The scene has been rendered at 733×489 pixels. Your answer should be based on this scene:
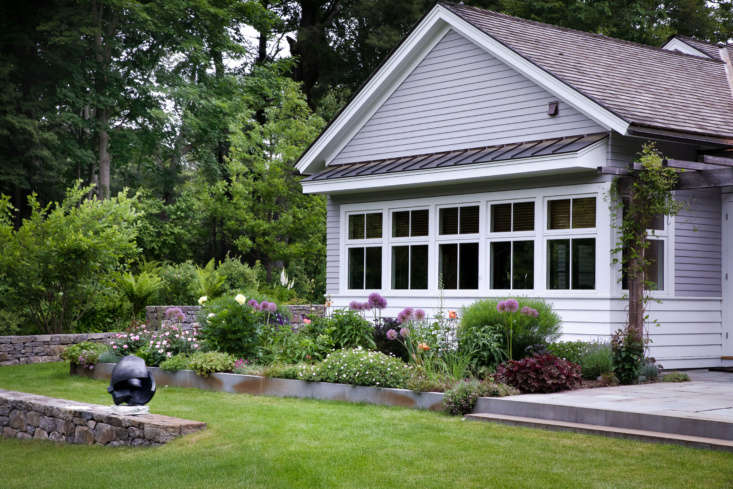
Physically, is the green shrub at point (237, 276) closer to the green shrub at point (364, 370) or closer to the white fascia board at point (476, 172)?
the white fascia board at point (476, 172)

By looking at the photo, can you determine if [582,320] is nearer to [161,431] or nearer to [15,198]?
[161,431]

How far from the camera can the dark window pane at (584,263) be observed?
11.4 meters

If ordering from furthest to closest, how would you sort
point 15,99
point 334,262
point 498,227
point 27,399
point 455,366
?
point 15,99
point 334,262
point 498,227
point 455,366
point 27,399

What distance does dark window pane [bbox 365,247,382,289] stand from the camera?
1430 cm

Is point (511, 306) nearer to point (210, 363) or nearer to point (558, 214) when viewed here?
point (558, 214)

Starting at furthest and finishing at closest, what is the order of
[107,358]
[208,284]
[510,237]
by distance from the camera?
[208,284], [107,358], [510,237]

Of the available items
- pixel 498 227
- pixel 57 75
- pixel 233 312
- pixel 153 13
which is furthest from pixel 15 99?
pixel 498 227

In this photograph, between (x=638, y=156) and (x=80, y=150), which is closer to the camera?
(x=638, y=156)

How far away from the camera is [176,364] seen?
37.7 feet

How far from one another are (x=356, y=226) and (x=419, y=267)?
1644mm

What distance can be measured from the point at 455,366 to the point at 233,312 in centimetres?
363

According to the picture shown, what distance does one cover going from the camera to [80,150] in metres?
24.0

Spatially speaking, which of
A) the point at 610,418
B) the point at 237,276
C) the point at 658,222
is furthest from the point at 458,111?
the point at 237,276

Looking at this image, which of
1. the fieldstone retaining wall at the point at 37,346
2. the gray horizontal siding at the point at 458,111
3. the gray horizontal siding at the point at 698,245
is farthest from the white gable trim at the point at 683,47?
the fieldstone retaining wall at the point at 37,346
